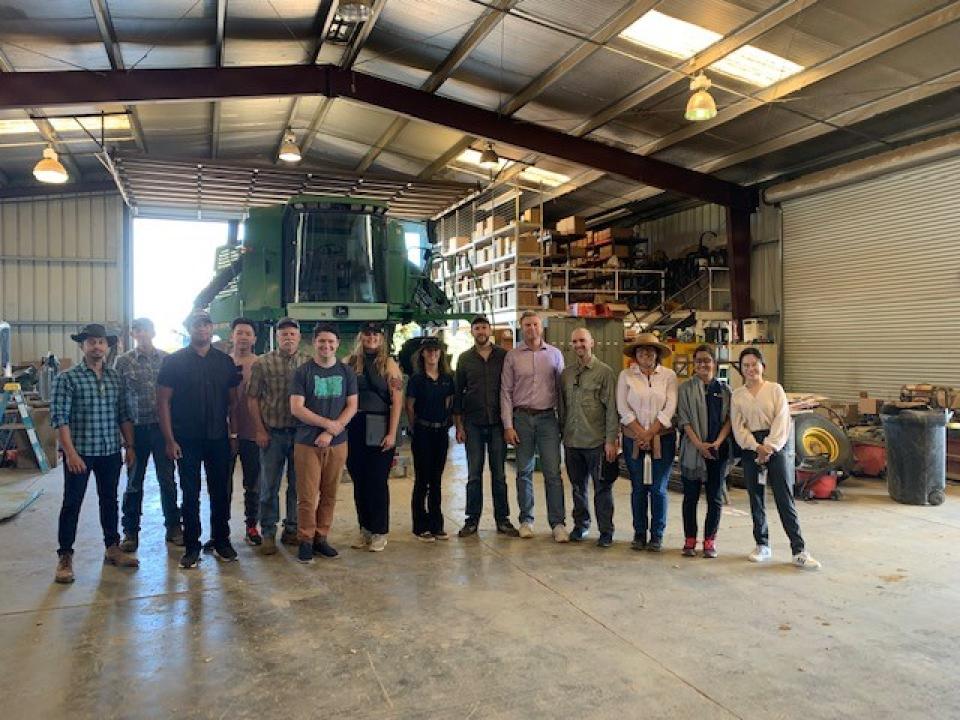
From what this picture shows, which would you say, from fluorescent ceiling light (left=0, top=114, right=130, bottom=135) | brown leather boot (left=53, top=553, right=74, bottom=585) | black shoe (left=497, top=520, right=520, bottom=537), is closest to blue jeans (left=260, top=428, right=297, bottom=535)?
brown leather boot (left=53, top=553, right=74, bottom=585)

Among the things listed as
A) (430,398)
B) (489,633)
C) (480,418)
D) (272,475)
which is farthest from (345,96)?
(489,633)

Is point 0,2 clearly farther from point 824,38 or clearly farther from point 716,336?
point 716,336

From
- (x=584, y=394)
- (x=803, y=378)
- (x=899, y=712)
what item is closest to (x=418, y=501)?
(x=584, y=394)

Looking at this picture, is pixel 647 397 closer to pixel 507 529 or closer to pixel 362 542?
pixel 507 529

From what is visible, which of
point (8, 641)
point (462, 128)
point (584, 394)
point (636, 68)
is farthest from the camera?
point (462, 128)

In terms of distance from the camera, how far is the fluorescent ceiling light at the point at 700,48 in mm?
9070

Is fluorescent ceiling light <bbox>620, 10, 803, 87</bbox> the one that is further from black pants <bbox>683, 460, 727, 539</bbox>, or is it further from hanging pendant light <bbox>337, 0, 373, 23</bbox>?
black pants <bbox>683, 460, 727, 539</bbox>

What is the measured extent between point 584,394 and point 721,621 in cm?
206

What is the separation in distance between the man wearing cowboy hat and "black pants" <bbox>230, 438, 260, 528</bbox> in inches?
35.5

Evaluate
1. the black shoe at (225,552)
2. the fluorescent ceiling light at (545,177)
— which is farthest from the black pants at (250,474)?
the fluorescent ceiling light at (545,177)

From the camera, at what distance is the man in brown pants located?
17.0 feet

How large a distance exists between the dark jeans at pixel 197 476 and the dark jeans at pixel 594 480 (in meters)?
2.60

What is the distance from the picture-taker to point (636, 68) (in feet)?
33.8

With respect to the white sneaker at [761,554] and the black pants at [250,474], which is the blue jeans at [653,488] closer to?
the white sneaker at [761,554]
